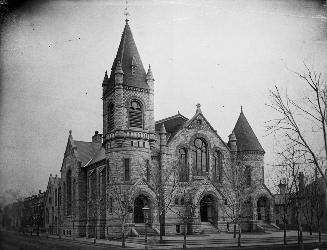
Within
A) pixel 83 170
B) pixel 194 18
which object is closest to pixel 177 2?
pixel 194 18

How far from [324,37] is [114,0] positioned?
23.3 feet

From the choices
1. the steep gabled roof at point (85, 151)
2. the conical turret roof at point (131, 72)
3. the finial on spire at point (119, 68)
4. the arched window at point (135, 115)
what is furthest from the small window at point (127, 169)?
the steep gabled roof at point (85, 151)

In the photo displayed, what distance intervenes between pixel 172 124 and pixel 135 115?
4488mm

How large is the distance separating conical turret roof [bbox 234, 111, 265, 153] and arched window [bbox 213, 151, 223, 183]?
247 centimetres

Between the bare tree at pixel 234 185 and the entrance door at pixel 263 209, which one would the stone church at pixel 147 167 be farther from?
the bare tree at pixel 234 185

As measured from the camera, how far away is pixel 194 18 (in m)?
14.4

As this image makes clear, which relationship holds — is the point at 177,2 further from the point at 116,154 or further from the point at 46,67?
the point at 116,154

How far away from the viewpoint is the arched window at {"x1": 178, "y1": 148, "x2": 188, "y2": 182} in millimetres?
30234

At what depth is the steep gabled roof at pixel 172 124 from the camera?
31.1m

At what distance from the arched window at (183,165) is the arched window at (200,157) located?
0.84 meters

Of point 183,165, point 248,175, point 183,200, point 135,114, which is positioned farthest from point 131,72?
point 248,175

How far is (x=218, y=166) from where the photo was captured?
1283 inches

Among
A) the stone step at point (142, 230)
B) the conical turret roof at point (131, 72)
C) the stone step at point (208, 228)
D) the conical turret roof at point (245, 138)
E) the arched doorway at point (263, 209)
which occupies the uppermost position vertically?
the conical turret roof at point (131, 72)

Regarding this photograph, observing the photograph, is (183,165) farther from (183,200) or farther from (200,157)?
(183,200)
